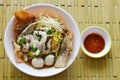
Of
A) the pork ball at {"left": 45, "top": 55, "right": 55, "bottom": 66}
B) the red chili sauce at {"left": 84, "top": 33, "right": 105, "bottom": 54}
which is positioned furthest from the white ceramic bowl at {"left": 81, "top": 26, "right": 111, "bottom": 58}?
the pork ball at {"left": 45, "top": 55, "right": 55, "bottom": 66}

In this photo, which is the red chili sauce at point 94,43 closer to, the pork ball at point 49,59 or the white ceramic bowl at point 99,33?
the white ceramic bowl at point 99,33

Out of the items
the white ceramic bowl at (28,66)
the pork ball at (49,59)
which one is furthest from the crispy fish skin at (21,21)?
the pork ball at (49,59)

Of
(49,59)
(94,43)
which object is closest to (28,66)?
(49,59)

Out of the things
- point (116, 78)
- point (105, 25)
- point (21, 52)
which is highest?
point (105, 25)

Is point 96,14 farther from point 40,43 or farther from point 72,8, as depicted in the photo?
point 40,43

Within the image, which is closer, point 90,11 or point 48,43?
point 48,43

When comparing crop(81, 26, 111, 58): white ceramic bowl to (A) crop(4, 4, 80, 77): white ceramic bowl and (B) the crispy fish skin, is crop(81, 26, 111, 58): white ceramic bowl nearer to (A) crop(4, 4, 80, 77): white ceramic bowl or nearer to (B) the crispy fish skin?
(A) crop(4, 4, 80, 77): white ceramic bowl

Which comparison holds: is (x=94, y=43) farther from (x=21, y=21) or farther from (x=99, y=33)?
(x=21, y=21)

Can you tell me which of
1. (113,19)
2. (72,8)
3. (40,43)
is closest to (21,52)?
(40,43)
